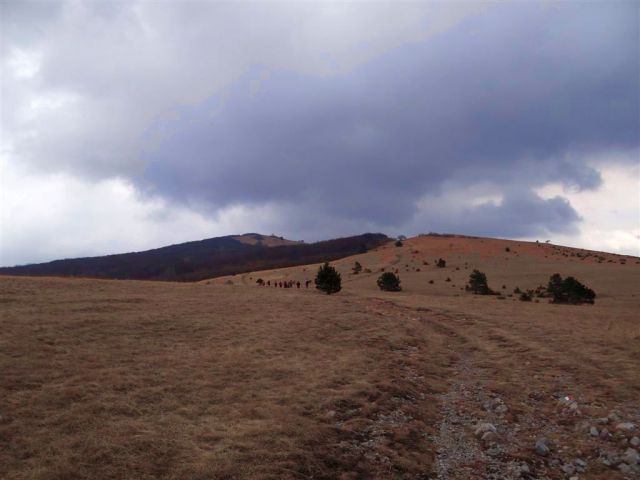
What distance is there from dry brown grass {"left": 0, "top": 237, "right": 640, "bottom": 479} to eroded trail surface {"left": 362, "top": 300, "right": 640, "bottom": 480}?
0.34 ft

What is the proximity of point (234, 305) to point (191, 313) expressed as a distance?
13.1ft

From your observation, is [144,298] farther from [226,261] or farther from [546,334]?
[226,261]

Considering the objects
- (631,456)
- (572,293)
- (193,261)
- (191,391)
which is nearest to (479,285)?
(572,293)

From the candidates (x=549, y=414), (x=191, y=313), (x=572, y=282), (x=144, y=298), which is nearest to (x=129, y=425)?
(x=549, y=414)

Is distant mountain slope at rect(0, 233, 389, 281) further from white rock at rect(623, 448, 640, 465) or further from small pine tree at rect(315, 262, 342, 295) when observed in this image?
white rock at rect(623, 448, 640, 465)

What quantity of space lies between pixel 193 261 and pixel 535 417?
8258 centimetres

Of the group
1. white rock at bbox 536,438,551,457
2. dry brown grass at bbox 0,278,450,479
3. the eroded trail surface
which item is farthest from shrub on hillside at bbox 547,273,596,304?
white rock at bbox 536,438,551,457

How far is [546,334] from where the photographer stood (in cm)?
1975

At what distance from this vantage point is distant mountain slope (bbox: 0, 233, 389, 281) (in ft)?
250

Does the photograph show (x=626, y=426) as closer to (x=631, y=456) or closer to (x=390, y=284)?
(x=631, y=456)

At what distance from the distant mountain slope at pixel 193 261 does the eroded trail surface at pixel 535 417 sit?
57.9 m

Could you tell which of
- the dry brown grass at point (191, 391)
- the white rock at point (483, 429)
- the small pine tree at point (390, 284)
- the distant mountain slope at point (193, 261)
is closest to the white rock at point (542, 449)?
the white rock at point (483, 429)

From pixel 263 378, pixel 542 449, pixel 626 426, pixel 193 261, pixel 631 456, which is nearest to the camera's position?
pixel 631 456

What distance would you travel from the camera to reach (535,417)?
34.5ft
